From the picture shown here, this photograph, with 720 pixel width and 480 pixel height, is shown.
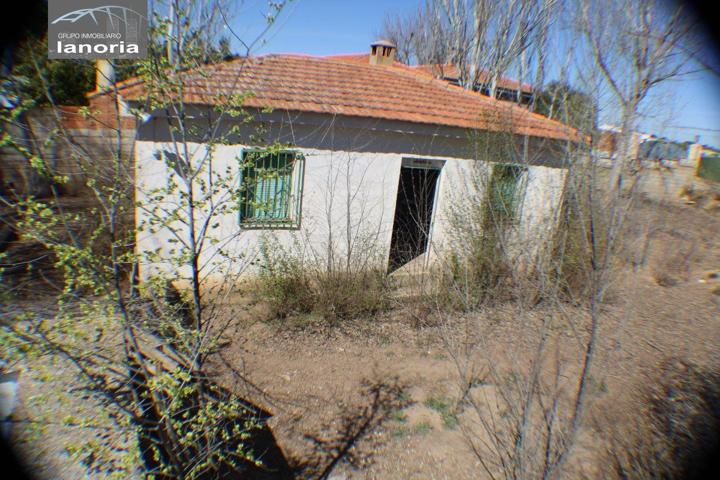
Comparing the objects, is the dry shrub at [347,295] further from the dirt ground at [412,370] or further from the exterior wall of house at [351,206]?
the exterior wall of house at [351,206]

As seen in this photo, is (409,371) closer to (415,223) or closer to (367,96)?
(415,223)

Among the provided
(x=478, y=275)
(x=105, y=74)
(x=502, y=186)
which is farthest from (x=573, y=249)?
(x=105, y=74)

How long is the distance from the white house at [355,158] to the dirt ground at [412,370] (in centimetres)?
126

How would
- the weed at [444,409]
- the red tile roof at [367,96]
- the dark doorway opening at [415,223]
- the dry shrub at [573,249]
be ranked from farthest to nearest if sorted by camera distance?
the dark doorway opening at [415,223]
the red tile roof at [367,96]
the dry shrub at [573,249]
the weed at [444,409]

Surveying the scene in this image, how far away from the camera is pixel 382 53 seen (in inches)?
467

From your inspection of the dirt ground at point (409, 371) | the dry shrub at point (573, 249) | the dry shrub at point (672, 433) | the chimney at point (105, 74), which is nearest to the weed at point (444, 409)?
the dirt ground at point (409, 371)

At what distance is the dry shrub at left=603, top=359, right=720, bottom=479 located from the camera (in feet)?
12.0

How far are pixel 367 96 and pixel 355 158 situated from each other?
4.93 feet

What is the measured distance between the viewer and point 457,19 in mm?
13523

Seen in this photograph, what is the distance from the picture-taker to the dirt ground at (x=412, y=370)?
12.1 feet

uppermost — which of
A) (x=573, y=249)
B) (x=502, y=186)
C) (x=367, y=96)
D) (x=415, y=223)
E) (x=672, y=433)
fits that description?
(x=367, y=96)

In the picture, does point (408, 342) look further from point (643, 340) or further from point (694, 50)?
point (694, 50)

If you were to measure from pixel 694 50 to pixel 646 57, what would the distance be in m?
0.62

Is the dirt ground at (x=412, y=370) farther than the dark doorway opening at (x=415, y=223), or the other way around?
the dark doorway opening at (x=415, y=223)
